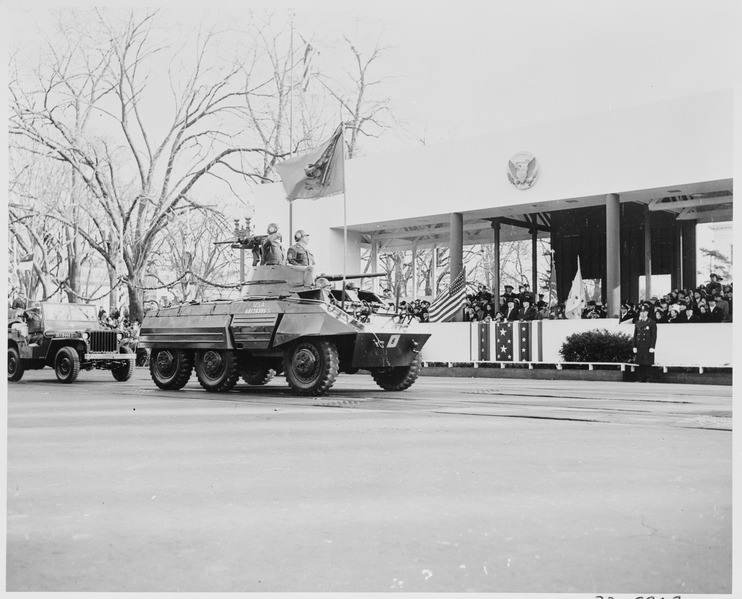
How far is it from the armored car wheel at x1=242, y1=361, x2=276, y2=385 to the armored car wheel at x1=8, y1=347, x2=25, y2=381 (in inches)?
214

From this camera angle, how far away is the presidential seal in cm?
2316

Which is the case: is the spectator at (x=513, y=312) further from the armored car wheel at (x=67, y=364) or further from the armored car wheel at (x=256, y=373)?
the armored car wheel at (x=67, y=364)

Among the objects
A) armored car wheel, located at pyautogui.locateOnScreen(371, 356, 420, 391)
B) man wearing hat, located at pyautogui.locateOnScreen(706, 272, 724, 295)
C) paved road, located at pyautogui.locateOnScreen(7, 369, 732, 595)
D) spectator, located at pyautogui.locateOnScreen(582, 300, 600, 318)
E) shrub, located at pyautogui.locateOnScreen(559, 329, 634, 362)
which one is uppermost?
man wearing hat, located at pyautogui.locateOnScreen(706, 272, 724, 295)

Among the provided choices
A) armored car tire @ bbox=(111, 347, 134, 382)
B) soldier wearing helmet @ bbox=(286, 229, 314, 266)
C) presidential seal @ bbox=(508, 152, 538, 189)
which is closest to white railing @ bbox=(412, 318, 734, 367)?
soldier wearing helmet @ bbox=(286, 229, 314, 266)

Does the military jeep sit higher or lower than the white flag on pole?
lower

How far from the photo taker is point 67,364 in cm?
1859

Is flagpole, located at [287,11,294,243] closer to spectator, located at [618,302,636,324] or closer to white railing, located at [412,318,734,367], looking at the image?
white railing, located at [412,318,734,367]

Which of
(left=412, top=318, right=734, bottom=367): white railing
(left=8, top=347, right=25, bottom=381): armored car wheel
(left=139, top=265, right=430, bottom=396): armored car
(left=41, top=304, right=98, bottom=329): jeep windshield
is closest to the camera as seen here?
(left=139, top=265, right=430, bottom=396): armored car

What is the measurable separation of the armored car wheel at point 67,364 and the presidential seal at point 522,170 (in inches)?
461

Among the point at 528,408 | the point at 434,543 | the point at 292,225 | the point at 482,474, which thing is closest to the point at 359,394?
the point at 528,408

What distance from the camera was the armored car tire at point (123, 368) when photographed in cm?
1936

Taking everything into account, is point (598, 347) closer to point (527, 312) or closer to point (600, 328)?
point (600, 328)

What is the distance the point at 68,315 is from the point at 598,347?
12.1 meters

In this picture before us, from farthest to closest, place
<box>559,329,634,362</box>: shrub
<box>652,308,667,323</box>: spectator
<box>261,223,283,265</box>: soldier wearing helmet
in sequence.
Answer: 1. <box>652,308,667,323</box>: spectator
2. <box>559,329,634,362</box>: shrub
3. <box>261,223,283,265</box>: soldier wearing helmet
